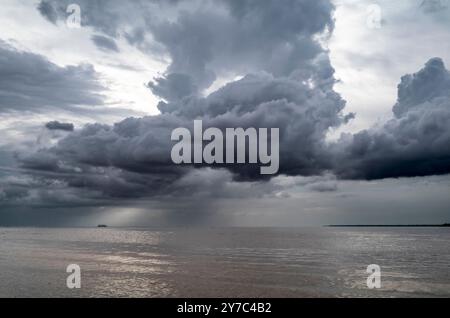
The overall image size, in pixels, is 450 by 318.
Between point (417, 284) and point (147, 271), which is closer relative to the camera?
point (417, 284)

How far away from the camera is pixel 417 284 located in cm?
4903

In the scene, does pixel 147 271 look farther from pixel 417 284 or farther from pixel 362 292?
pixel 417 284
